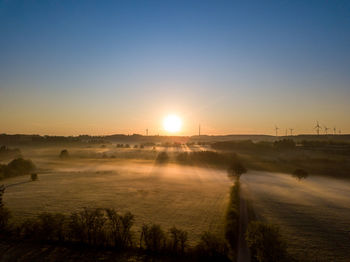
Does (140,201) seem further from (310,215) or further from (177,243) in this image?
(310,215)

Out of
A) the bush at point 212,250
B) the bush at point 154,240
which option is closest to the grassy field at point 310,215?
the bush at point 212,250

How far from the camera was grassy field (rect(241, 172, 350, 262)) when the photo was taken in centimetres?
2528

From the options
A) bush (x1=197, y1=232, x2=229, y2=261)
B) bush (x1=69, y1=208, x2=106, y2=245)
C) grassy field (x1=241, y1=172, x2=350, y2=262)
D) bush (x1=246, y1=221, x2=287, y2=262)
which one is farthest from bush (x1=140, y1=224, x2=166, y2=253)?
grassy field (x1=241, y1=172, x2=350, y2=262)

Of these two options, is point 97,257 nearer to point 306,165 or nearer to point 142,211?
point 142,211

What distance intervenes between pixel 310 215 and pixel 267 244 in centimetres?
2010

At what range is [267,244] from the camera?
21.5 meters

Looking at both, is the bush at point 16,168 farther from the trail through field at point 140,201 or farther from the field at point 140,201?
the trail through field at point 140,201

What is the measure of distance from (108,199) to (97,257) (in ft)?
74.7

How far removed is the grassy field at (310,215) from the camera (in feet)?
82.9

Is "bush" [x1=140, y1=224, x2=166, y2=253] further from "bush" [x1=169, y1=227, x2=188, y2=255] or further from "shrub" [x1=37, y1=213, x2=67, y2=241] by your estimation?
"shrub" [x1=37, y1=213, x2=67, y2=241]

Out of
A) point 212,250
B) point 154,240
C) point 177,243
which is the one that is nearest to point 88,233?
point 154,240

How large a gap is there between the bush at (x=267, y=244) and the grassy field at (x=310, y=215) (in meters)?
3.71

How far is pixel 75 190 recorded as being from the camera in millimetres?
53094

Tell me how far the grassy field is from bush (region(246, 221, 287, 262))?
12.2ft
